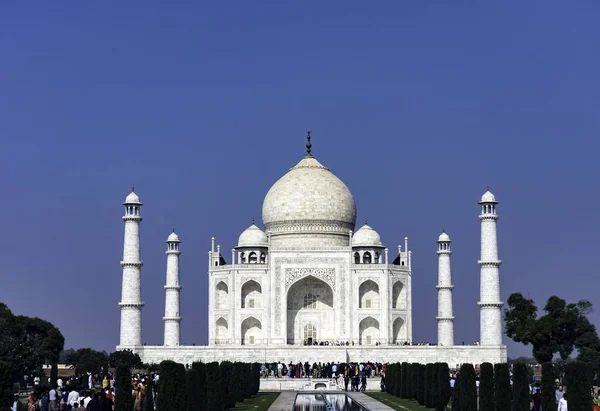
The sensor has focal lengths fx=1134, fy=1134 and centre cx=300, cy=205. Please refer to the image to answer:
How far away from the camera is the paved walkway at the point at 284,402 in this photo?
2578 cm

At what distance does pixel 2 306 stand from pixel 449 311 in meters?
18.0

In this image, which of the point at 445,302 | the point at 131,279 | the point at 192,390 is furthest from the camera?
the point at 445,302

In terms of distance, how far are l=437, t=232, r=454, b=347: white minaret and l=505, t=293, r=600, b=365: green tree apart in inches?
104

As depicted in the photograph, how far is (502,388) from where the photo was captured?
69.8 ft

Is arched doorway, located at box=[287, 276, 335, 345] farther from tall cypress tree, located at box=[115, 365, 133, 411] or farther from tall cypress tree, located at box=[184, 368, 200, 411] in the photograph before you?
tall cypress tree, located at box=[115, 365, 133, 411]

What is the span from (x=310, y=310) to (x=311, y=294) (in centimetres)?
66

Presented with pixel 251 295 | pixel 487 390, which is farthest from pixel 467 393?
pixel 251 295

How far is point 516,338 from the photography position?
44500 mm

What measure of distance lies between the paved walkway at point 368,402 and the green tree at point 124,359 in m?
10.6

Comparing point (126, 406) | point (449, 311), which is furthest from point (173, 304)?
point (126, 406)

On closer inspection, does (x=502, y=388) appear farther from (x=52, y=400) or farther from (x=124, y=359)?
(x=124, y=359)

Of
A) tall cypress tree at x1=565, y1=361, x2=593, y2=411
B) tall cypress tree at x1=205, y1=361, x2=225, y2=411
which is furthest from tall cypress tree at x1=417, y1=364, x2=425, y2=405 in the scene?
tall cypress tree at x1=565, y1=361, x2=593, y2=411

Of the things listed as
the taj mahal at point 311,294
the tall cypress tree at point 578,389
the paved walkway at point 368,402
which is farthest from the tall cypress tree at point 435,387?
the taj mahal at point 311,294

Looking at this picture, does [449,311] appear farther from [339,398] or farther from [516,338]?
[339,398]
